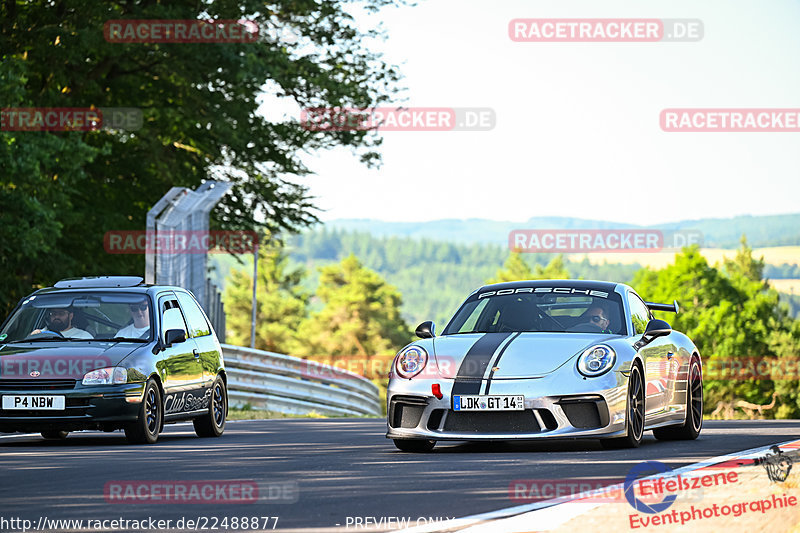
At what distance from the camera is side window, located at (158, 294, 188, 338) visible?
1306 cm

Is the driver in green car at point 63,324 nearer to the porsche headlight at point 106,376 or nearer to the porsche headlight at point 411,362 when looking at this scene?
the porsche headlight at point 106,376

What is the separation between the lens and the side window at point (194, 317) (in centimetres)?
1387

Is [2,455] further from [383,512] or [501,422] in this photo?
[383,512]

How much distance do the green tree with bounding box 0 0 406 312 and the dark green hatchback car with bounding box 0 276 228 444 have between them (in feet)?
35.4

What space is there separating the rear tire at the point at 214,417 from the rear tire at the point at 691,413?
4.51m

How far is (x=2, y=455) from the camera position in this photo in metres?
10.3

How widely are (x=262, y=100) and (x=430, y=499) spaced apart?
25325 mm

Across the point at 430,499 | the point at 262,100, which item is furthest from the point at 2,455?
the point at 262,100

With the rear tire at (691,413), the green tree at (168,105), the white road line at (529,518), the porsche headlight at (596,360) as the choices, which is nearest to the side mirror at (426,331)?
the porsche headlight at (596,360)

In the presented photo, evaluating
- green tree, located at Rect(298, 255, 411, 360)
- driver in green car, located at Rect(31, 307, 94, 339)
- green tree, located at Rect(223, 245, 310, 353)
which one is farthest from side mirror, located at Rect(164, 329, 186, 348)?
green tree, located at Rect(223, 245, 310, 353)

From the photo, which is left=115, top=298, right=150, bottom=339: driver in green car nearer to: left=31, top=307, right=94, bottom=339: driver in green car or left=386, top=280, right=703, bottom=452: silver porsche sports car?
left=31, top=307, right=94, bottom=339: driver in green car

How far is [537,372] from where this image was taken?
396 inches

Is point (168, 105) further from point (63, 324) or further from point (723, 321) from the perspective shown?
point (723, 321)

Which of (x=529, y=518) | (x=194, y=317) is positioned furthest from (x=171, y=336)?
(x=529, y=518)
